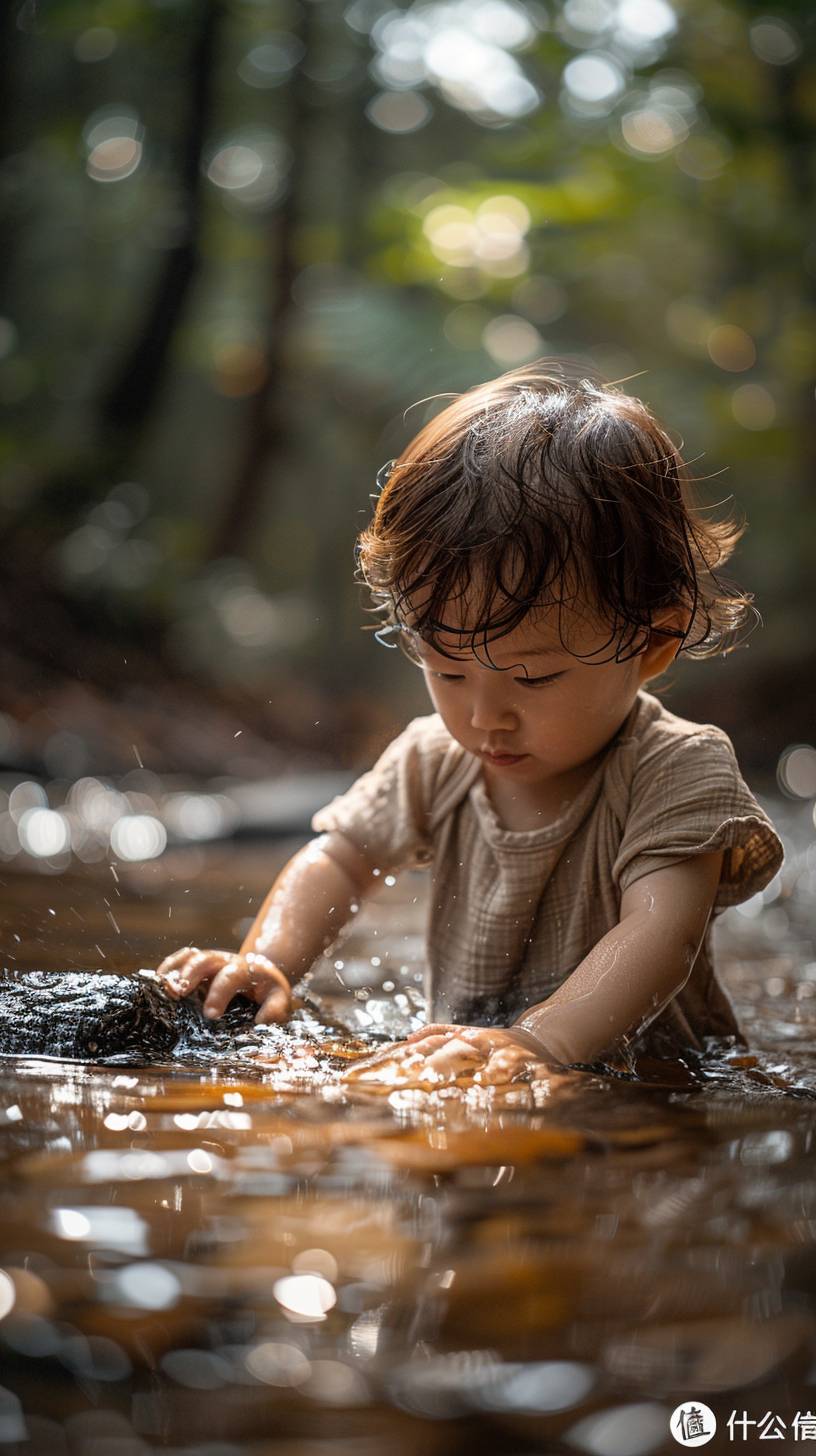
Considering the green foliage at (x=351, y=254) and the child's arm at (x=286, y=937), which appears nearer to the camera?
the child's arm at (x=286, y=937)

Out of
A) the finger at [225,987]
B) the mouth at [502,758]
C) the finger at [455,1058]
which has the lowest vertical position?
the finger at [225,987]

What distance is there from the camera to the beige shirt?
170 cm

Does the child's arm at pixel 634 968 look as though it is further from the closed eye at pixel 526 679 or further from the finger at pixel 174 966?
the finger at pixel 174 966

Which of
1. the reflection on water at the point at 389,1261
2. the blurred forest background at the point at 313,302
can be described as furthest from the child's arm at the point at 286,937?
the blurred forest background at the point at 313,302

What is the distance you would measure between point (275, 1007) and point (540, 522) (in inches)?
28.0

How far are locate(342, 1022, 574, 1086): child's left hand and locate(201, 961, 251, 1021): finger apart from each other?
0.30 metres

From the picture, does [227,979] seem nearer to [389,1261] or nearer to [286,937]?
[286,937]

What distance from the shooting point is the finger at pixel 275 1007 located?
5.52ft

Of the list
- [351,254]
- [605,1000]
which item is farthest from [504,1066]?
[351,254]

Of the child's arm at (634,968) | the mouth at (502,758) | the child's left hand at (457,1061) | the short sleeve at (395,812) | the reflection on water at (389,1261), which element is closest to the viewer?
the reflection on water at (389,1261)

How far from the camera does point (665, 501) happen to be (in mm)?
1623

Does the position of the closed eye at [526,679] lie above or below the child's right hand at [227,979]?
above

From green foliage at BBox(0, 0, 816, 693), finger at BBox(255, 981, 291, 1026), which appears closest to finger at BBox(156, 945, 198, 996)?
finger at BBox(255, 981, 291, 1026)

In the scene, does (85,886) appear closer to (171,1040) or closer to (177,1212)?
(171,1040)
